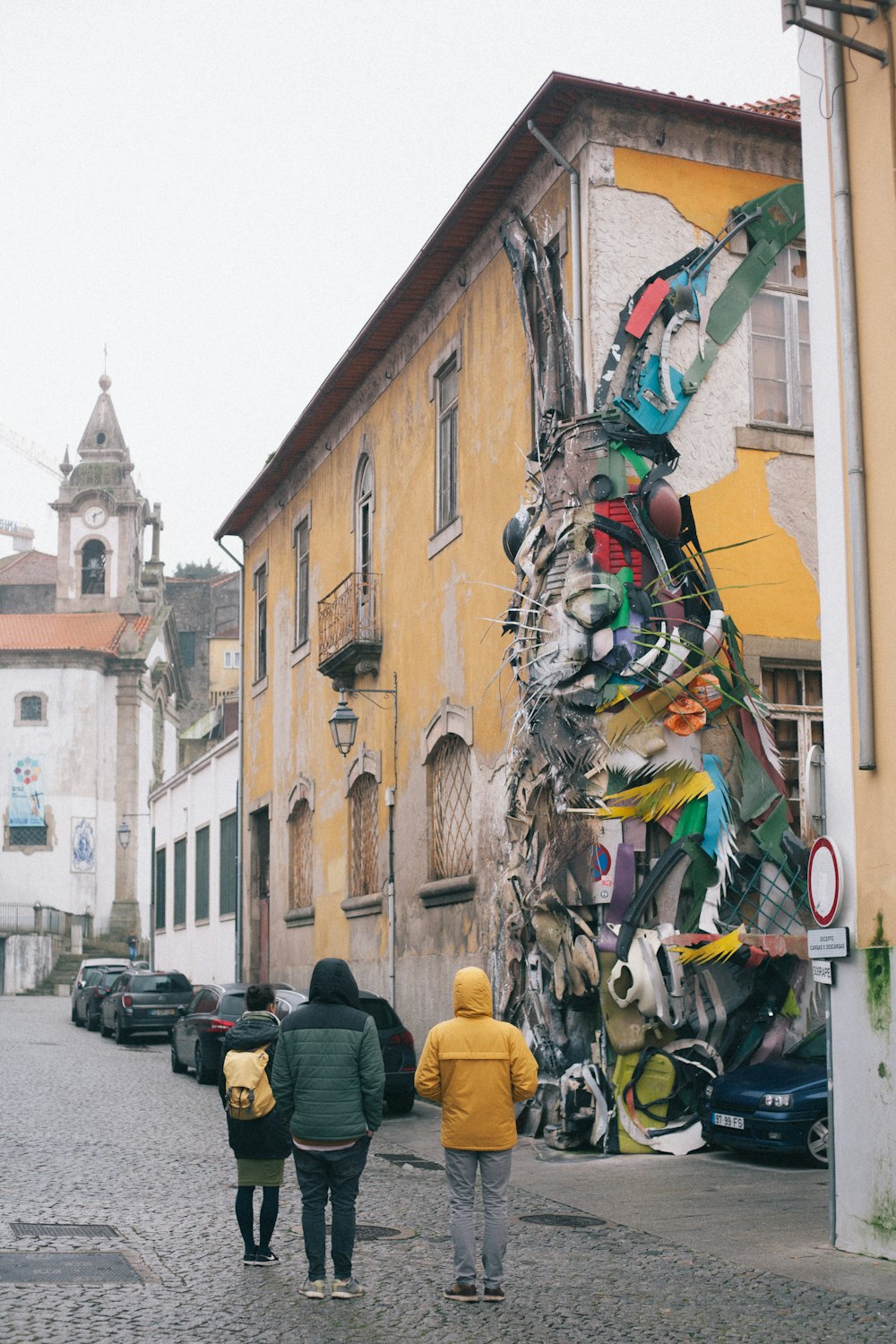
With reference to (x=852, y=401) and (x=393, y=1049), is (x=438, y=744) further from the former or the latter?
(x=852, y=401)

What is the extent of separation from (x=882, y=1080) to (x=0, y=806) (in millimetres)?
56515

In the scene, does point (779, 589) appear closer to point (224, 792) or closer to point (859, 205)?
point (859, 205)

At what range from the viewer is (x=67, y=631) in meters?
65.6

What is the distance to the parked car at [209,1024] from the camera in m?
19.7

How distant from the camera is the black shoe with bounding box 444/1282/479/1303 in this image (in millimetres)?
7969

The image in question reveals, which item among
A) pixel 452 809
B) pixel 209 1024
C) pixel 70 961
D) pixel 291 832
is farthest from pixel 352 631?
pixel 70 961

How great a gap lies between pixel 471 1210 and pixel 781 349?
33.8 ft

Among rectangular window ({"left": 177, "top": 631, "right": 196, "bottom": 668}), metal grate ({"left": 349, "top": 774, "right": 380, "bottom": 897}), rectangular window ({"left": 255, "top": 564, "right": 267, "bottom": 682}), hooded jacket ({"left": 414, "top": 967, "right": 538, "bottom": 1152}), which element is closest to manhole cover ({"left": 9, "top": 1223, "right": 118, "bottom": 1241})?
hooded jacket ({"left": 414, "top": 967, "right": 538, "bottom": 1152})

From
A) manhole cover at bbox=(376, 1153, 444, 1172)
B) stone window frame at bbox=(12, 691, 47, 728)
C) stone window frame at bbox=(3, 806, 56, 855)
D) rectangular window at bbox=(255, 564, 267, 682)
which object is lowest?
manhole cover at bbox=(376, 1153, 444, 1172)

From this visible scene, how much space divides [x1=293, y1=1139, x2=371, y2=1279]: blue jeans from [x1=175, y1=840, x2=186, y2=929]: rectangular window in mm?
29909

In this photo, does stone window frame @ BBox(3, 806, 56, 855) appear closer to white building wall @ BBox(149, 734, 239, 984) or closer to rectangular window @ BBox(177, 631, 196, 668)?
white building wall @ BBox(149, 734, 239, 984)

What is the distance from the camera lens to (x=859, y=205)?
1005 centimetres

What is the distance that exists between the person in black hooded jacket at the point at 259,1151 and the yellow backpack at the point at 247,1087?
0.03 m

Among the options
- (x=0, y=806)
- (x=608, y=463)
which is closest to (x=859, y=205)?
(x=608, y=463)
